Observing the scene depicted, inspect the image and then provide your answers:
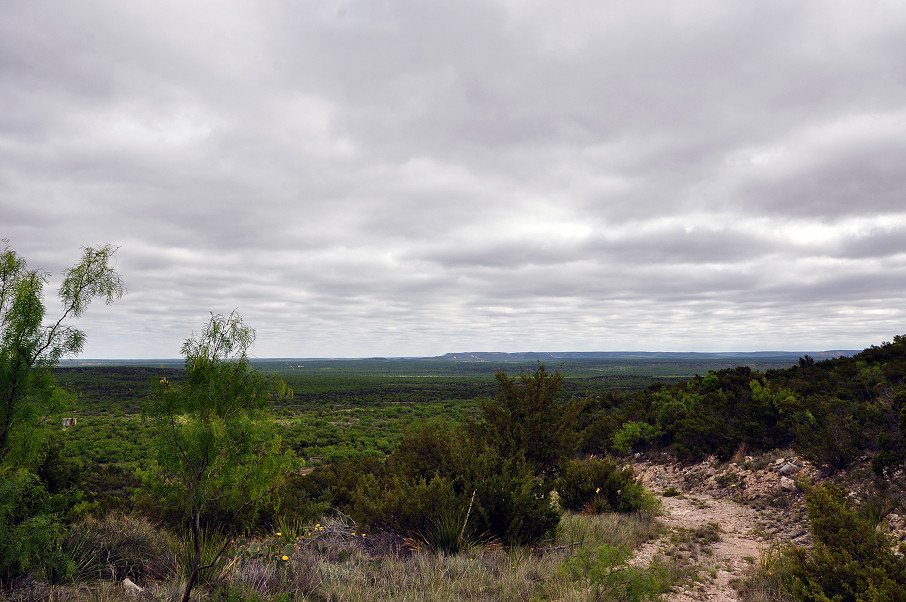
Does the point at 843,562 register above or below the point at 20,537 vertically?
below

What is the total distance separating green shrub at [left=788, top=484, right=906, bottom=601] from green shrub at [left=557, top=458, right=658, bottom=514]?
5.11 m

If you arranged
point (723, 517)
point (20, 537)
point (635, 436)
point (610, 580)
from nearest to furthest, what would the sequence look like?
point (20, 537) → point (610, 580) → point (723, 517) → point (635, 436)

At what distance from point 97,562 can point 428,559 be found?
4033 mm

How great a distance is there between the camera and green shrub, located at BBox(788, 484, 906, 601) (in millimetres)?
4582

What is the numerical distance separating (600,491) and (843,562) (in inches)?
248

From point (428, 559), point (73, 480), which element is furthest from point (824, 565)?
point (73, 480)

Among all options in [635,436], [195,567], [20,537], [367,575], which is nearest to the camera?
[195,567]

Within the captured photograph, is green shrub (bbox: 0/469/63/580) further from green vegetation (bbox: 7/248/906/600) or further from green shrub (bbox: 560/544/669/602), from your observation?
green shrub (bbox: 560/544/669/602)

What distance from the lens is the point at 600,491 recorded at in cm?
1092

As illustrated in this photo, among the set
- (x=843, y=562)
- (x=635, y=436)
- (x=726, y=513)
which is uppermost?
(x=843, y=562)

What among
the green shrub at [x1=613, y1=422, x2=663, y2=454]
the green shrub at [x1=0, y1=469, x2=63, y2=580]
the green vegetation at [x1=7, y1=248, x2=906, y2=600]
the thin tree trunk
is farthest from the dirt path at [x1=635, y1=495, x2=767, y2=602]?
the green shrub at [x1=0, y1=469, x2=63, y2=580]

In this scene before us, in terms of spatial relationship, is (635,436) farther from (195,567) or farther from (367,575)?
(195,567)

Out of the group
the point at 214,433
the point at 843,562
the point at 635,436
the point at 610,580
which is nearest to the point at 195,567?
the point at 214,433

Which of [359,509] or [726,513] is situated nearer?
[359,509]
